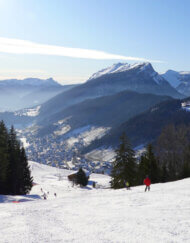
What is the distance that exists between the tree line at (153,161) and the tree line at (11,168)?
1840cm

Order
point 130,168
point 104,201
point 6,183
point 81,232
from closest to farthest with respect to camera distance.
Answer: point 81,232
point 104,201
point 130,168
point 6,183

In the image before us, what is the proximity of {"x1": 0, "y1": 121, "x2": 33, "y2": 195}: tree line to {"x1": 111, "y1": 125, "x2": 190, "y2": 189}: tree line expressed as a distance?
18.4 m

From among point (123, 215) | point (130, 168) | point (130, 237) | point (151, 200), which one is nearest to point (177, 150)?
point (130, 168)

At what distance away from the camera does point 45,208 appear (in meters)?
19.8

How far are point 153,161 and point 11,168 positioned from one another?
26775mm

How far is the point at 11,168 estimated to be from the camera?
51.1m

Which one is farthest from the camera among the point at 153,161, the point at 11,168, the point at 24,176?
the point at 24,176

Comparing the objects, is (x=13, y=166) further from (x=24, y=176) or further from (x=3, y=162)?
(x=3, y=162)

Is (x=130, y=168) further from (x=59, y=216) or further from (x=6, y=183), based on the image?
(x=59, y=216)

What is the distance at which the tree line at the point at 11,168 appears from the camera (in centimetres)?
4572

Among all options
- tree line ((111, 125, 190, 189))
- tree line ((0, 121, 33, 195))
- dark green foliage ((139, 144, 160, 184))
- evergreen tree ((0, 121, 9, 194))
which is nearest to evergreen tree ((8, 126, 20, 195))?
tree line ((0, 121, 33, 195))

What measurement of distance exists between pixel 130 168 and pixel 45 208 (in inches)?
1121

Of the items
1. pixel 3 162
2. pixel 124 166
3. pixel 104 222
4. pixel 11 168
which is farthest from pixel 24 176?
pixel 104 222

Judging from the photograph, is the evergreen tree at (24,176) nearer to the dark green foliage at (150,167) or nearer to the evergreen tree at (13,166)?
the evergreen tree at (13,166)
